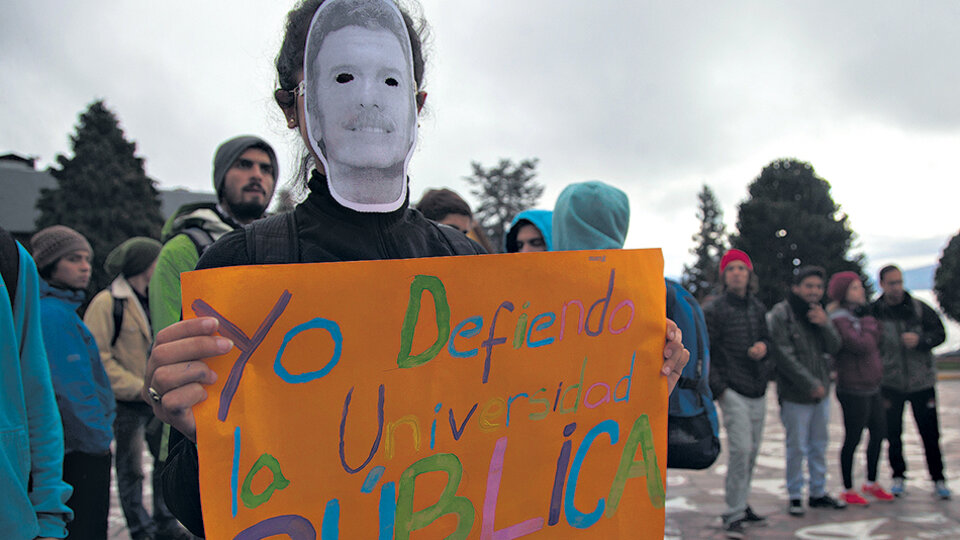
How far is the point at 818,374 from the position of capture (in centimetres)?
471

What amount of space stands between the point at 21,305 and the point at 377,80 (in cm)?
98

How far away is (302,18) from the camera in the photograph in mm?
1207

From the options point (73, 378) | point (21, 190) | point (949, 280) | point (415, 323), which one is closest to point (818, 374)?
point (415, 323)

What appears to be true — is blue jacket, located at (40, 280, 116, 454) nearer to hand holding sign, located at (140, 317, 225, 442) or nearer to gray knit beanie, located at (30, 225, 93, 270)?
gray knit beanie, located at (30, 225, 93, 270)

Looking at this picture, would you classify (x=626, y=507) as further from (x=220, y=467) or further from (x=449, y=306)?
(x=220, y=467)

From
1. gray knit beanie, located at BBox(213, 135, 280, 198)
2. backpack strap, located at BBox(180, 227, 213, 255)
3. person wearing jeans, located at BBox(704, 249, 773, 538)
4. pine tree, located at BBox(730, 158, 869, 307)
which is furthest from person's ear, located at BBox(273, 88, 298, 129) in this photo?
pine tree, located at BBox(730, 158, 869, 307)

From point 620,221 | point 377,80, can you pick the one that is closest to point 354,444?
point 377,80

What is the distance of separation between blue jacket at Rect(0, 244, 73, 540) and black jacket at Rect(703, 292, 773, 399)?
3.81m

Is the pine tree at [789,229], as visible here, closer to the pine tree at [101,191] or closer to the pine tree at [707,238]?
the pine tree at [707,238]

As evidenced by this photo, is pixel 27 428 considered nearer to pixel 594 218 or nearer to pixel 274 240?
pixel 274 240

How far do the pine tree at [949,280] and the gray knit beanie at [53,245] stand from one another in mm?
33527

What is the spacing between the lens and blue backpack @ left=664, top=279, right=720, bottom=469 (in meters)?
1.93

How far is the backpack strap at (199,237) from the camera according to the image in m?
2.31

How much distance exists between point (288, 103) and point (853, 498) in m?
5.24
